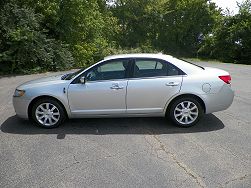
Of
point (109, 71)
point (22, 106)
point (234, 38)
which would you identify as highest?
point (234, 38)

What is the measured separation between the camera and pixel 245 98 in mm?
8414

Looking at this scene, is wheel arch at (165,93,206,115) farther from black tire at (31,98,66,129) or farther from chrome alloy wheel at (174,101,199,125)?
black tire at (31,98,66,129)

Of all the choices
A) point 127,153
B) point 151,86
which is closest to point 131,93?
point 151,86

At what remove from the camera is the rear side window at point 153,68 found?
570 cm

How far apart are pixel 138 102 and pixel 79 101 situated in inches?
45.2

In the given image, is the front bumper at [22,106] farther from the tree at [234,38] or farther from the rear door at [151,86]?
the tree at [234,38]

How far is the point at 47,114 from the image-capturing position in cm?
580

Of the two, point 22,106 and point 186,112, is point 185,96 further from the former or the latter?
point 22,106

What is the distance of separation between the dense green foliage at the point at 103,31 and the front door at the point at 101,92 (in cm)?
915

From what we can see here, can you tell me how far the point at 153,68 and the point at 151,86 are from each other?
0.42 meters

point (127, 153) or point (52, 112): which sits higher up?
point (52, 112)

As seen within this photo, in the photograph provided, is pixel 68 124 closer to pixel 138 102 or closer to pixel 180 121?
pixel 138 102

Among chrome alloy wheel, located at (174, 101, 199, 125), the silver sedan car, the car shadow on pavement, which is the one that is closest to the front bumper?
the silver sedan car

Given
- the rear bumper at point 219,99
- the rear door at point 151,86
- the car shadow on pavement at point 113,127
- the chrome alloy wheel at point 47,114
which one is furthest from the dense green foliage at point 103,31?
the rear bumper at point 219,99
